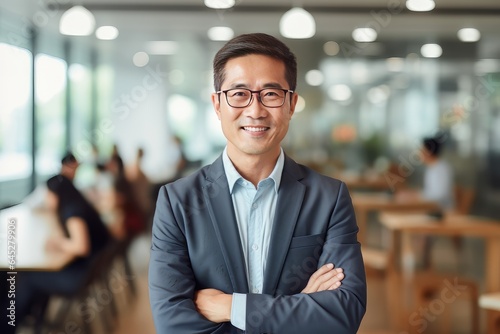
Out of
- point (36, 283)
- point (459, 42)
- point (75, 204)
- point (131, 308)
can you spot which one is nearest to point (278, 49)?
point (75, 204)

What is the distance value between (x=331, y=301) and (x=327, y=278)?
0.19 feet

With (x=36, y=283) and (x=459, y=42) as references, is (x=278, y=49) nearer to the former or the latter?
(x=36, y=283)

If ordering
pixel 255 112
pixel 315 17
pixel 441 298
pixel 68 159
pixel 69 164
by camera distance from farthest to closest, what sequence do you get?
pixel 315 17
pixel 68 159
pixel 69 164
pixel 441 298
pixel 255 112

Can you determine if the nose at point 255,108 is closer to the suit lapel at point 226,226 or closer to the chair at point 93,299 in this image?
the suit lapel at point 226,226

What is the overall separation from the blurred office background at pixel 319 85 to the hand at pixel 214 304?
469 cm

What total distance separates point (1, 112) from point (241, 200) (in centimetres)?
440

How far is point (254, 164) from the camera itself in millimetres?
1657

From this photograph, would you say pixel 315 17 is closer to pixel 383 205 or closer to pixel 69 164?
pixel 383 205

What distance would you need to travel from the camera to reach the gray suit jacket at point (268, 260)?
1.63 m

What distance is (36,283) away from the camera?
14.1 ft

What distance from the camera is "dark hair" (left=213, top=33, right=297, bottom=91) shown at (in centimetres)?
160

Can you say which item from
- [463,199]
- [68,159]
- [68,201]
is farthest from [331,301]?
[463,199]

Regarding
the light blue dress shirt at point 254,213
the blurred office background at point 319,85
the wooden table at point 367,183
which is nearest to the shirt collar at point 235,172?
the light blue dress shirt at point 254,213

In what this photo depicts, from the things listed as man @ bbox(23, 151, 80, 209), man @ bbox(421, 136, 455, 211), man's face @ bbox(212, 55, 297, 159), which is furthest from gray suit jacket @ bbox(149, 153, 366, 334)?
man @ bbox(421, 136, 455, 211)
